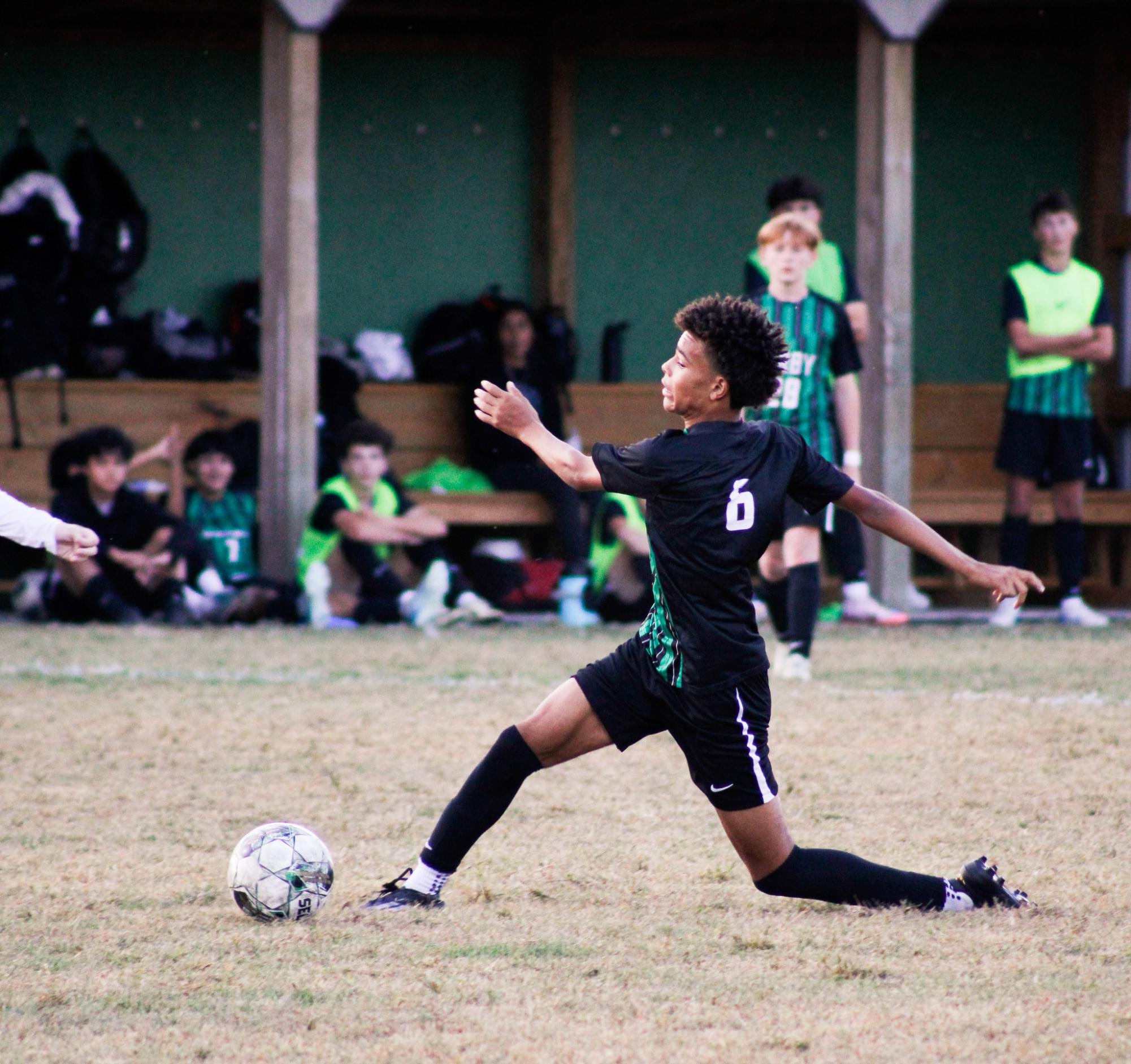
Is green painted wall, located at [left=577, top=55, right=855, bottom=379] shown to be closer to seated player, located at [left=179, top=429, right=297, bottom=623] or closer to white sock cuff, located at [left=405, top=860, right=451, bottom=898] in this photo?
seated player, located at [left=179, top=429, right=297, bottom=623]

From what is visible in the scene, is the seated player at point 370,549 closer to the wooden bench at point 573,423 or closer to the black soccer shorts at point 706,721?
the wooden bench at point 573,423

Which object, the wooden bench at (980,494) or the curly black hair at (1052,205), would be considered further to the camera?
the wooden bench at (980,494)

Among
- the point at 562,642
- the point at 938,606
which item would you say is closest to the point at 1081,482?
the point at 938,606

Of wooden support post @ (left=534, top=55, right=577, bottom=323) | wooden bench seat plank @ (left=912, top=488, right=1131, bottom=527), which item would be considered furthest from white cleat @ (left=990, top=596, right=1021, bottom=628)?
wooden support post @ (left=534, top=55, right=577, bottom=323)

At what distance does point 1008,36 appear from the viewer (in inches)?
489

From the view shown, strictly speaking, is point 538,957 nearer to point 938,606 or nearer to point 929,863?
point 929,863

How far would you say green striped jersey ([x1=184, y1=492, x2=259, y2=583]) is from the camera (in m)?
9.95

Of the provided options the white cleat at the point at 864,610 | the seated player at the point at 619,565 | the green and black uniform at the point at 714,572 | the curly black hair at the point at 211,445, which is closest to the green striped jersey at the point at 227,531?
the curly black hair at the point at 211,445

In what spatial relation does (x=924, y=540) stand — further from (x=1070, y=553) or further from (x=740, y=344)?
(x=1070, y=553)

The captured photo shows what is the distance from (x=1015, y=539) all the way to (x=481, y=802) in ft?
20.8

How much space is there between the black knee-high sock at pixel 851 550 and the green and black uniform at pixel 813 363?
157 centimetres

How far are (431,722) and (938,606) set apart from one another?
565 centimetres

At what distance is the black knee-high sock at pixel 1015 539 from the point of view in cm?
966

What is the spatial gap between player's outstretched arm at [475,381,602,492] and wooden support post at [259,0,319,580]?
5.94 m
